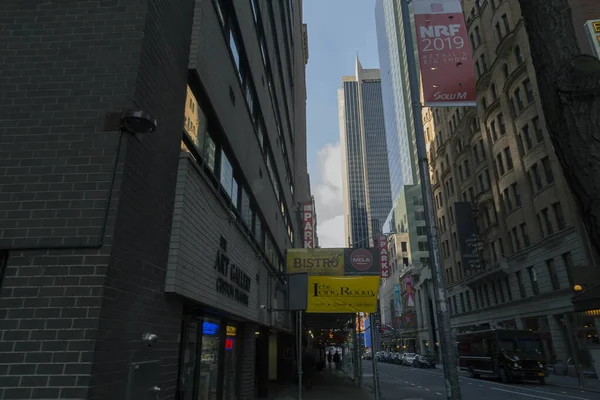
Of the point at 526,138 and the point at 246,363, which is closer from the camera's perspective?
the point at 246,363

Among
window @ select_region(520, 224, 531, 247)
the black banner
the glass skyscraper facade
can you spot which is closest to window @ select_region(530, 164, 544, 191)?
window @ select_region(520, 224, 531, 247)

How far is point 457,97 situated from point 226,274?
5.56 m

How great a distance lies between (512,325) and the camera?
3678cm

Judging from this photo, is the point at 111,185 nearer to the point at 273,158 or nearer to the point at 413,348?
the point at 273,158

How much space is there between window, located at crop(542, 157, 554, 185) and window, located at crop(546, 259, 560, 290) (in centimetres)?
602

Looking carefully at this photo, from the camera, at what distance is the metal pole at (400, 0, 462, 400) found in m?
5.73

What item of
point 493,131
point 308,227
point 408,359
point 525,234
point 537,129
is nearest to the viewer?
point 537,129

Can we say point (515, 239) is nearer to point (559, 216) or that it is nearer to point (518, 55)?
point (559, 216)

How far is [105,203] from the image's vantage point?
4.41 metres

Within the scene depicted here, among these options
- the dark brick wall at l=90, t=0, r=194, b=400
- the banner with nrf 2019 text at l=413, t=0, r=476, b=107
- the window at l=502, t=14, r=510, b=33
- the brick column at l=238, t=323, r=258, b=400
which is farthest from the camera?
the window at l=502, t=14, r=510, b=33

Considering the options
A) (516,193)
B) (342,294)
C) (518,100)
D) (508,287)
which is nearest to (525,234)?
(516,193)

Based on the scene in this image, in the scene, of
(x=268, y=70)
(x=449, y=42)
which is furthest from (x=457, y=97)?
(x=268, y=70)

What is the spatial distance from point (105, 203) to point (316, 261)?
12430 mm

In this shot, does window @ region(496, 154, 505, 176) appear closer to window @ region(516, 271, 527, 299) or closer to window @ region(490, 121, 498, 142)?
window @ region(490, 121, 498, 142)
